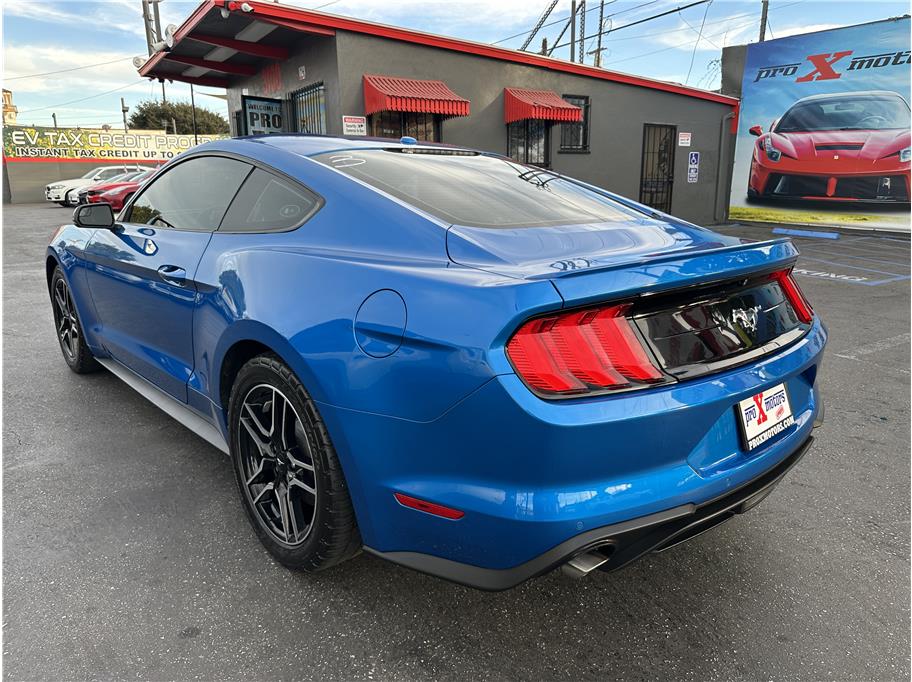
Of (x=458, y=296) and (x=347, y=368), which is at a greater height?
(x=458, y=296)

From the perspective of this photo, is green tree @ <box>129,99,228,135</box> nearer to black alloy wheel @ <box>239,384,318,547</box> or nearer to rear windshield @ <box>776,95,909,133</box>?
rear windshield @ <box>776,95,909,133</box>

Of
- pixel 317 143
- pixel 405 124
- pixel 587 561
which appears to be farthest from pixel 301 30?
pixel 587 561

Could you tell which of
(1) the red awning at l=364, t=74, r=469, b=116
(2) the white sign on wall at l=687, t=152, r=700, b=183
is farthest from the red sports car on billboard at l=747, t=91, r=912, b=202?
(1) the red awning at l=364, t=74, r=469, b=116

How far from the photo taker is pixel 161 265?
8.67 ft

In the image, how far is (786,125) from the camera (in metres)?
18.1

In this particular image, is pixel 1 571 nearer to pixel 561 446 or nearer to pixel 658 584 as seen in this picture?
pixel 561 446

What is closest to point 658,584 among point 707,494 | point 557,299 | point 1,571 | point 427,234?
point 707,494

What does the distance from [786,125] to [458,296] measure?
66.5 ft

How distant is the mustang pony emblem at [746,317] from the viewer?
1753 mm

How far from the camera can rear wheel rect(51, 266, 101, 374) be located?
4.00 meters

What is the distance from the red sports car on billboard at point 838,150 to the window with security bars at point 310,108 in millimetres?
13761

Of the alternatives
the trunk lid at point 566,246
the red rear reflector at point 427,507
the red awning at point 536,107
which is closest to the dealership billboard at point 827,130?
the red awning at point 536,107

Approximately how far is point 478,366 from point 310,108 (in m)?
11.6

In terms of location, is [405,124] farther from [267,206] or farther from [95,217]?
[267,206]
